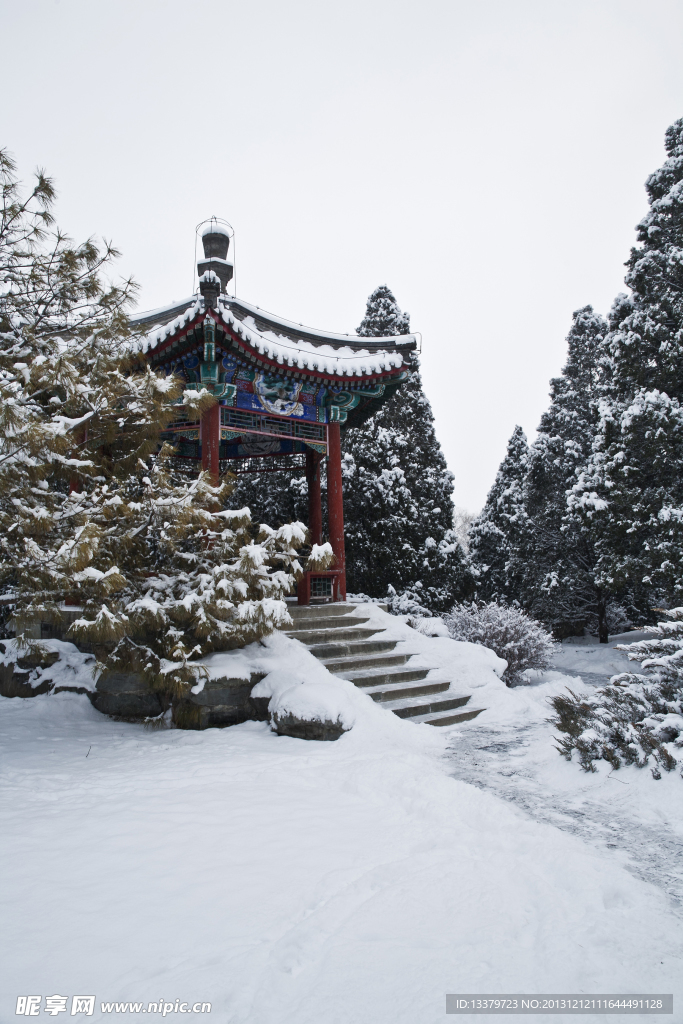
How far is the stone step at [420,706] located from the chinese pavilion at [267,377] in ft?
8.08

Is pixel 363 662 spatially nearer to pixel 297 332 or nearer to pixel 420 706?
pixel 420 706

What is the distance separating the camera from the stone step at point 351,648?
6785 millimetres

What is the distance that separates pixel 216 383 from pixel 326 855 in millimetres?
5702

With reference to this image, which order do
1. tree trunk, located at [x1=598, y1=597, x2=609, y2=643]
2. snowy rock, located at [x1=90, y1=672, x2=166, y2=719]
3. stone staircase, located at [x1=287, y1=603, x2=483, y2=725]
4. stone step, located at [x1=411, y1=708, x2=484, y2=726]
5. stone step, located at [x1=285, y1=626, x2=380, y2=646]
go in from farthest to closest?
tree trunk, located at [x1=598, y1=597, x2=609, y2=643], stone step, located at [x1=285, y1=626, x2=380, y2=646], stone staircase, located at [x1=287, y1=603, x2=483, y2=725], stone step, located at [x1=411, y1=708, x2=484, y2=726], snowy rock, located at [x1=90, y1=672, x2=166, y2=719]

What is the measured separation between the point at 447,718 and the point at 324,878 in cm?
354

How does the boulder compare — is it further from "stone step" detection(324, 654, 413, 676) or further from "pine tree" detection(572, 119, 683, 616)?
"pine tree" detection(572, 119, 683, 616)

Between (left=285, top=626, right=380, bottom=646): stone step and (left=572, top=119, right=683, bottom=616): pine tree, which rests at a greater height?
(left=572, top=119, right=683, bottom=616): pine tree

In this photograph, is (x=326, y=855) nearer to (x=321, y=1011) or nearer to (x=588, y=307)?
(x=321, y=1011)

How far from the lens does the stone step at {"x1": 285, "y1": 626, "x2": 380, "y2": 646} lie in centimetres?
696

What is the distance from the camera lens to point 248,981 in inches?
77.0

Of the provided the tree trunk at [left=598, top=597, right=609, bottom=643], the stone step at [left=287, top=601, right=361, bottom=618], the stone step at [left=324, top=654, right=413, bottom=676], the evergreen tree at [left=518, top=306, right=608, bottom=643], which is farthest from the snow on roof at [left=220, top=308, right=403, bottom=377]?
the tree trunk at [left=598, top=597, right=609, bottom=643]

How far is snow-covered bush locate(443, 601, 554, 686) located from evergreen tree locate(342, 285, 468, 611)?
2282mm

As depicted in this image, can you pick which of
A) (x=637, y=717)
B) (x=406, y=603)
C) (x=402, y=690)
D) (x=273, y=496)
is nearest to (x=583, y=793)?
(x=637, y=717)

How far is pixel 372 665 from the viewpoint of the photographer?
6875mm
